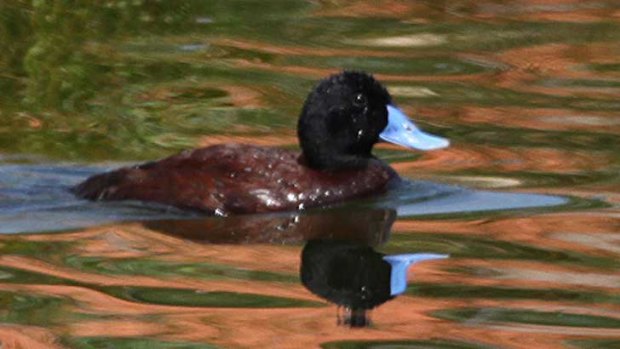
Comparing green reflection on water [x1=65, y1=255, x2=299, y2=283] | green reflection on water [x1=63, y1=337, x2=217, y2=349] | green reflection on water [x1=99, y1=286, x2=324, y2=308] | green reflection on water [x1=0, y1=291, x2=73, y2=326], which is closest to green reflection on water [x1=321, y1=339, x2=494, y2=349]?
green reflection on water [x1=63, y1=337, x2=217, y2=349]

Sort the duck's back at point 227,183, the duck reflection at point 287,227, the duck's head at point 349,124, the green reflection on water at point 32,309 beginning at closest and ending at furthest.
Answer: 1. the green reflection on water at point 32,309
2. the duck reflection at point 287,227
3. the duck's back at point 227,183
4. the duck's head at point 349,124

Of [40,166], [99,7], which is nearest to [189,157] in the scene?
[40,166]

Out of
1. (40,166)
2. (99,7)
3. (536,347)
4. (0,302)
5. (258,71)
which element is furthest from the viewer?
(99,7)

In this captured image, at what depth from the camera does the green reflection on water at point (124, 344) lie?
722 centimetres

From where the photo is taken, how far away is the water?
7656mm

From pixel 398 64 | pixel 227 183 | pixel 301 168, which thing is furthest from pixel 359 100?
pixel 398 64

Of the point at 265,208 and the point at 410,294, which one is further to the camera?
the point at 265,208

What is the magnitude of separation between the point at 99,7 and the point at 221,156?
212 inches

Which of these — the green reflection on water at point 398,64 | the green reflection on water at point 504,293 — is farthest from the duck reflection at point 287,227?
the green reflection on water at point 398,64

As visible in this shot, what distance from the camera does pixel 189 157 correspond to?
9.80 meters

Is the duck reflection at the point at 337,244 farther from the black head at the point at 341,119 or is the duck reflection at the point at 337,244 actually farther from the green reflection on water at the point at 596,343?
the green reflection on water at the point at 596,343

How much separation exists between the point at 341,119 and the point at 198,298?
2.33 m

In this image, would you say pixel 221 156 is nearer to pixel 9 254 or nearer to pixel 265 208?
pixel 265 208

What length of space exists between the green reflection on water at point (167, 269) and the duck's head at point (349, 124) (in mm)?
1636
